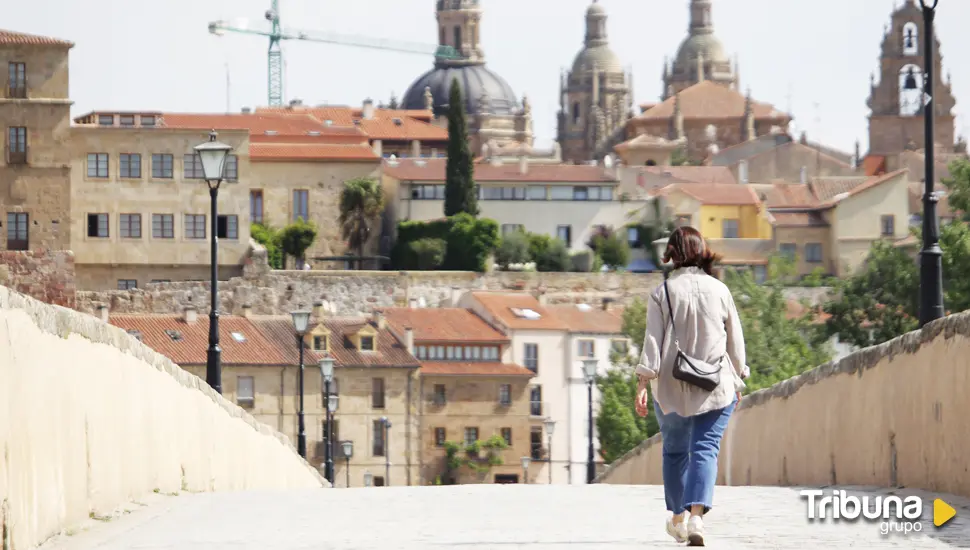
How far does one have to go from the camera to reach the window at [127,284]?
82562 mm

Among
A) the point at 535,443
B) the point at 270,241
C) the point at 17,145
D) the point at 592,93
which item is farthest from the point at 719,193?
the point at 592,93

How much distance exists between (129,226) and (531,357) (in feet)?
52.6

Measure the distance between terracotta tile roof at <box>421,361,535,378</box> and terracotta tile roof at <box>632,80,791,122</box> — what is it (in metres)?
73.7

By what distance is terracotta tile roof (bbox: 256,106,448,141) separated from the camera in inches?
4887

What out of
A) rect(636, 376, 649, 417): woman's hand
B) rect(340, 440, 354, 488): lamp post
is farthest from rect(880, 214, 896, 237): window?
rect(636, 376, 649, 417): woman's hand

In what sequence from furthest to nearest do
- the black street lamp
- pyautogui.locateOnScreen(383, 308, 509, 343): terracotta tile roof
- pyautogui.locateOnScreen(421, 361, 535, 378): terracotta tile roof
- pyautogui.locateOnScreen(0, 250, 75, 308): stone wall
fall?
pyautogui.locateOnScreen(383, 308, 509, 343): terracotta tile roof, pyautogui.locateOnScreen(421, 361, 535, 378): terracotta tile roof, pyautogui.locateOnScreen(0, 250, 75, 308): stone wall, the black street lamp

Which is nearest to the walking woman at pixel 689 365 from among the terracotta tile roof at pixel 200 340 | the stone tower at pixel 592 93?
the terracotta tile roof at pixel 200 340

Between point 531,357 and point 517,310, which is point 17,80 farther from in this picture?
point 531,357

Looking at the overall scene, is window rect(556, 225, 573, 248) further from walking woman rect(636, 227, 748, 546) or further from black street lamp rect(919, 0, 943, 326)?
walking woman rect(636, 227, 748, 546)

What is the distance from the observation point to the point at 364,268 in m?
93.3

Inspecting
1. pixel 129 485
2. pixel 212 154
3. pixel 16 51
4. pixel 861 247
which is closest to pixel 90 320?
pixel 129 485

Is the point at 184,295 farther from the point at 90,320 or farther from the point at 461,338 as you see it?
the point at 90,320

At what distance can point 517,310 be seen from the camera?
87.7 m

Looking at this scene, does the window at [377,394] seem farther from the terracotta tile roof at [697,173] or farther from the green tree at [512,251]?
the terracotta tile roof at [697,173]
